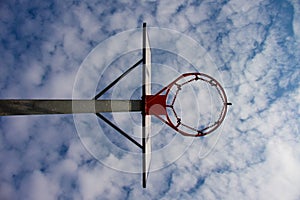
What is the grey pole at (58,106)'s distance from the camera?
5.19m

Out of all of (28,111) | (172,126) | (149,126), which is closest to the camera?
(28,111)

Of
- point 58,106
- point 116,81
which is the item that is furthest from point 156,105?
point 58,106

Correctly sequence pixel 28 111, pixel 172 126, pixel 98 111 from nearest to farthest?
pixel 28 111
pixel 98 111
pixel 172 126

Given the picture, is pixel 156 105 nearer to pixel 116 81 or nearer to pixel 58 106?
pixel 116 81

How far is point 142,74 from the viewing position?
763cm

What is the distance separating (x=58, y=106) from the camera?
572cm

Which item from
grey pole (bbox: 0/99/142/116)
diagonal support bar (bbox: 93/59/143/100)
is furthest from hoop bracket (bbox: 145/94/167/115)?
diagonal support bar (bbox: 93/59/143/100)

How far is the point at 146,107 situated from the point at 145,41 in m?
2.02

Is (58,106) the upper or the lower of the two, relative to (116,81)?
lower

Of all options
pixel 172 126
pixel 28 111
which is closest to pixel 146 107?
pixel 172 126

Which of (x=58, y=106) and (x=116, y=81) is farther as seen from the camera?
(x=116, y=81)

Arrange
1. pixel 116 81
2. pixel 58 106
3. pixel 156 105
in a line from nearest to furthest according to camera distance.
Answer: pixel 58 106 < pixel 116 81 < pixel 156 105

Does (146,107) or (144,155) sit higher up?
(146,107)

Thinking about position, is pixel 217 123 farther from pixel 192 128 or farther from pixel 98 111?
pixel 98 111
